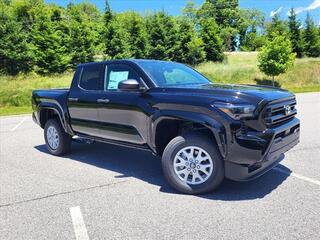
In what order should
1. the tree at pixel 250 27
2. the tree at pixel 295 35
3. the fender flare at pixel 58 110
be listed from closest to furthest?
the fender flare at pixel 58 110, the tree at pixel 295 35, the tree at pixel 250 27

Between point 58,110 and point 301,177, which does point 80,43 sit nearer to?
point 58,110

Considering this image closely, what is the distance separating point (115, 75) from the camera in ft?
18.2

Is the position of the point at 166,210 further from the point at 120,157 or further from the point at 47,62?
the point at 47,62

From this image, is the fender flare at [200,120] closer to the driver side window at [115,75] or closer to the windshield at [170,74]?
the windshield at [170,74]

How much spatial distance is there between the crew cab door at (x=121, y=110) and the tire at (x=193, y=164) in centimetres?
61

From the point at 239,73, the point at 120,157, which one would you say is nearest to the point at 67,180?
Result: the point at 120,157

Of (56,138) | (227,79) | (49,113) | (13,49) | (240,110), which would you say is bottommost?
(227,79)

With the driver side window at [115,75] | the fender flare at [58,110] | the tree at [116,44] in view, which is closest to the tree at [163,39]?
the tree at [116,44]

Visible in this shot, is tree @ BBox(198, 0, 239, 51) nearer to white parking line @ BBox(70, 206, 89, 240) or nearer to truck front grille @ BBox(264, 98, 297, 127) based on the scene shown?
truck front grille @ BBox(264, 98, 297, 127)

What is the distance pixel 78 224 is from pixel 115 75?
265cm

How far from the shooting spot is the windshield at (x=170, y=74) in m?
5.11

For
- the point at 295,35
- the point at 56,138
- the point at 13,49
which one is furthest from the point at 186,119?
the point at 295,35

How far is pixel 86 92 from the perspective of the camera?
5.92 metres

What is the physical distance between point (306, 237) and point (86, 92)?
13.6 feet
